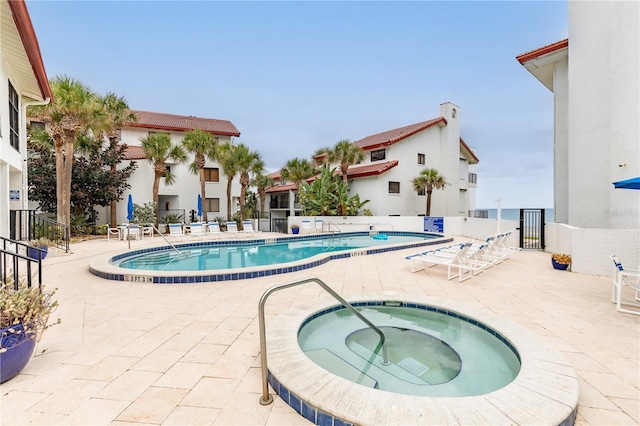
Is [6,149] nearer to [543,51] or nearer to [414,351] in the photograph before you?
[414,351]

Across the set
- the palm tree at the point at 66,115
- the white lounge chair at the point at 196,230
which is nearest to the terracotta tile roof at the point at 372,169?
the white lounge chair at the point at 196,230

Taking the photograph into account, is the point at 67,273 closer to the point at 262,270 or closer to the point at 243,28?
the point at 262,270

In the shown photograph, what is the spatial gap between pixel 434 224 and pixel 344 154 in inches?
319

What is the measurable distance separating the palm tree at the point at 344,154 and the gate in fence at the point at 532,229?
1224cm

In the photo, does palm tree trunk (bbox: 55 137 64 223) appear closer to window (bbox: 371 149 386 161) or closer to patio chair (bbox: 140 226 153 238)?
patio chair (bbox: 140 226 153 238)

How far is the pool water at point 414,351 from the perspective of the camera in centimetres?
321

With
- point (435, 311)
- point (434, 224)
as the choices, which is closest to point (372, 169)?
point (434, 224)

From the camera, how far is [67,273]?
777cm

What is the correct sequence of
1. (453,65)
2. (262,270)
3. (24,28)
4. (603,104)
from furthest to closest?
1. (453,65)
2. (603,104)
3. (262,270)
4. (24,28)

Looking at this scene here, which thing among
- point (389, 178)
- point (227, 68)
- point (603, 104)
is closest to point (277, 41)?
point (227, 68)

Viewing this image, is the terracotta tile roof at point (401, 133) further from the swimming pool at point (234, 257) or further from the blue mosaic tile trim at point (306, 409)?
the blue mosaic tile trim at point (306, 409)

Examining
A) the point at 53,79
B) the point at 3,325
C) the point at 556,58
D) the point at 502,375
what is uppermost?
the point at 556,58

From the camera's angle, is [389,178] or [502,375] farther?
[389,178]

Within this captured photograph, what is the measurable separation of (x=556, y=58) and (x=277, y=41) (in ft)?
56.2
